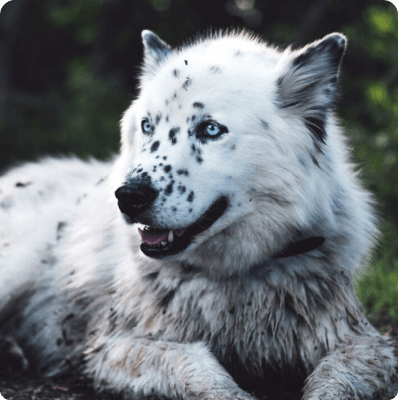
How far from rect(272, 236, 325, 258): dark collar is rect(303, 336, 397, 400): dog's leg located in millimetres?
528

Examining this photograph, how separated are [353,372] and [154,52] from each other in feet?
7.09

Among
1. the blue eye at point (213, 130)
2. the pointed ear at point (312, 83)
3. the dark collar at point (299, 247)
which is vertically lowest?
the dark collar at point (299, 247)

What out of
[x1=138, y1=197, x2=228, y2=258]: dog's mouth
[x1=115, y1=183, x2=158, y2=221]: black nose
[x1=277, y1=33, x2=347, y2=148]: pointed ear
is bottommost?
[x1=138, y1=197, x2=228, y2=258]: dog's mouth

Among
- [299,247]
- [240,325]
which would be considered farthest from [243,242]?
[240,325]

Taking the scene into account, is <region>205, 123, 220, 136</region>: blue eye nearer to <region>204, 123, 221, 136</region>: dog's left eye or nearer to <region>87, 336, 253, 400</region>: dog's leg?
<region>204, 123, 221, 136</region>: dog's left eye

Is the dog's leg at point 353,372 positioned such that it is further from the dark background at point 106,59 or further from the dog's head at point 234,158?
the dark background at point 106,59

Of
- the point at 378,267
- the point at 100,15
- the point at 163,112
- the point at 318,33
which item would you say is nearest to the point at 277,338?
the point at 163,112

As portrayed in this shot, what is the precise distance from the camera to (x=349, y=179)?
3439 mm

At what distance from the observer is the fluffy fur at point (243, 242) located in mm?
2863

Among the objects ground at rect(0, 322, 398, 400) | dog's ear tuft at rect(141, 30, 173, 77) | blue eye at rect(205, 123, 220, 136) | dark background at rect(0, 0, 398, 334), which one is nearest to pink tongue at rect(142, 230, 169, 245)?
blue eye at rect(205, 123, 220, 136)

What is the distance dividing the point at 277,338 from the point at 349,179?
1021 millimetres

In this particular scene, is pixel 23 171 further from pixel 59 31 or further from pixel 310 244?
pixel 59 31

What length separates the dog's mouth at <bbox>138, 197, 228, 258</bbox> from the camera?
287 cm

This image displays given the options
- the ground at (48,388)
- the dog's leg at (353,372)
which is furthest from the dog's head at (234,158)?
the ground at (48,388)
